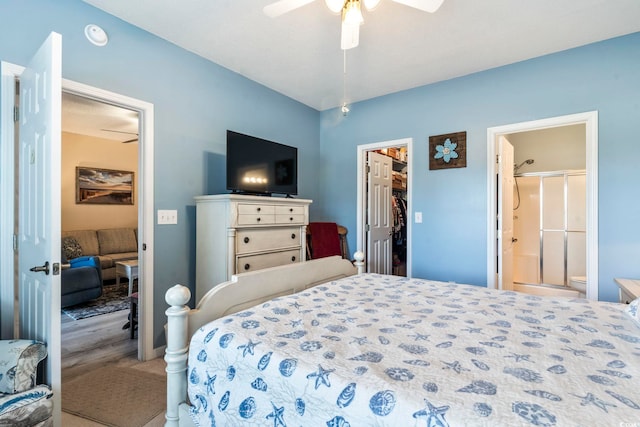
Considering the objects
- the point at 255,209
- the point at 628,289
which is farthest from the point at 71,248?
the point at 628,289

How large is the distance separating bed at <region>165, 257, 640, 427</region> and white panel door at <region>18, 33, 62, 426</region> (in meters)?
0.67

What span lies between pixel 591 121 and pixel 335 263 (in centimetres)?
241

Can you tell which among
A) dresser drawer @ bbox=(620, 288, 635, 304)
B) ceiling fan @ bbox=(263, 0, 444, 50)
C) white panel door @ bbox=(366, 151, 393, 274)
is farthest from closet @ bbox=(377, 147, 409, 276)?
ceiling fan @ bbox=(263, 0, 444, 50)

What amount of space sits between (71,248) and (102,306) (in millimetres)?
1349

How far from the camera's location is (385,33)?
2311 mm

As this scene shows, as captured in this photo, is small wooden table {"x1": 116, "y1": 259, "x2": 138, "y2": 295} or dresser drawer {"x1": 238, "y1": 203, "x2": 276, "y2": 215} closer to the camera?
dresser drawer {"x1": 238, "y1": 203, "x2": 276, "y2": 215}

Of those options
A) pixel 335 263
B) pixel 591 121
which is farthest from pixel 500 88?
pixel 335 263

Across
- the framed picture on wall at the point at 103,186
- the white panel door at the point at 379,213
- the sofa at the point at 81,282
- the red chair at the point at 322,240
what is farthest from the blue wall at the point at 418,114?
the framed picture on wall at the point at 103,186

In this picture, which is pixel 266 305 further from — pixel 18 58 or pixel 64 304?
pixel 64 304

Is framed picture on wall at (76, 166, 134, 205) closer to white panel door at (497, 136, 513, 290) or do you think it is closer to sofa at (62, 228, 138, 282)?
sofa at (62, 228, 138, 282)

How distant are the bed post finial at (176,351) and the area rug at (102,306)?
2981mm

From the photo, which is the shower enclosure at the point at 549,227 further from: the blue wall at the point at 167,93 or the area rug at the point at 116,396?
the area rug at the point at 116,396

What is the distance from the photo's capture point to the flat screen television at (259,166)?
261 centimetres

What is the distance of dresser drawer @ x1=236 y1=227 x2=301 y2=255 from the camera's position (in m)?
2.43
